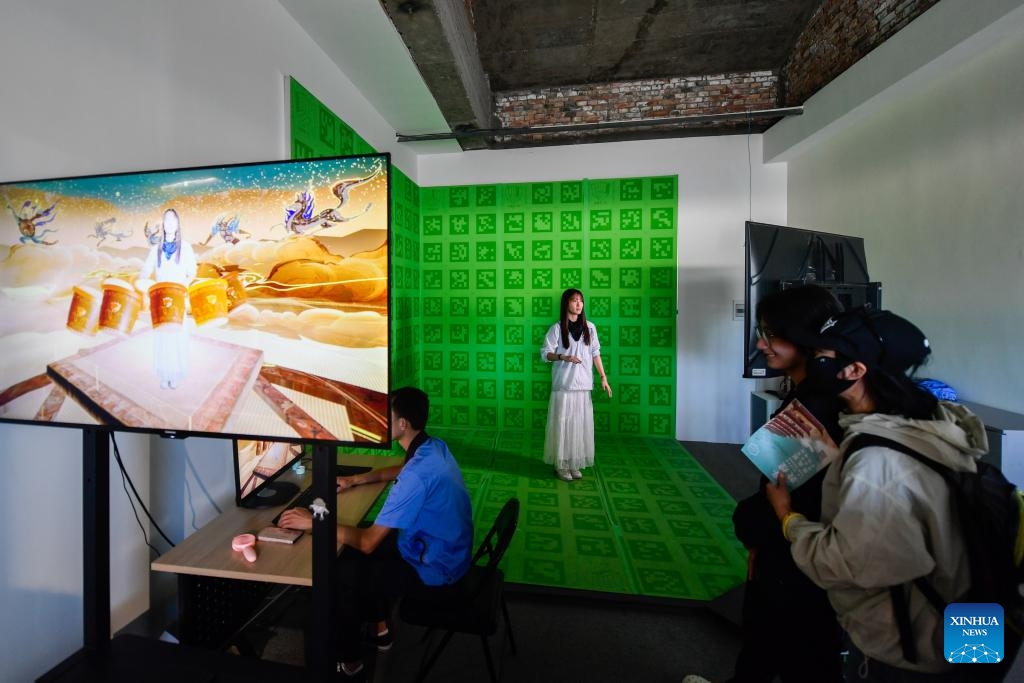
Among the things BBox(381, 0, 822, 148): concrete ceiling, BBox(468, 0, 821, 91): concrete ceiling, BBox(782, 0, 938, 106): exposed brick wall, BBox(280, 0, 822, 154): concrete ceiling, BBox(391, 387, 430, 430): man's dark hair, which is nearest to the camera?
BBox(391, 387, 430, 430): man's dark hair

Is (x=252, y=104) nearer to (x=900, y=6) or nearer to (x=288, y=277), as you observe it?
(x=288, y=277)

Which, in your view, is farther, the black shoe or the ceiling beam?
the ceiling beam

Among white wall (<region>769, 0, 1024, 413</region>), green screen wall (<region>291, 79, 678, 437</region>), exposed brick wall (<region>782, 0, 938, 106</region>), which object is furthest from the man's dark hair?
exposed brick wall (<region>782, 0, 938, 106</region>)

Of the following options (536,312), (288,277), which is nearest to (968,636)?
(288,277)

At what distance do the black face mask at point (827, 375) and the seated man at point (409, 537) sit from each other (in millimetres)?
1202

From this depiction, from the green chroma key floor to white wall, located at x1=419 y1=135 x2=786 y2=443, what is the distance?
0.66m

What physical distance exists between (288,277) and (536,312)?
3777mm

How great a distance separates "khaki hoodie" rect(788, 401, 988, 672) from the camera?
34.0 inches

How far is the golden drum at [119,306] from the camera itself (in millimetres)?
956

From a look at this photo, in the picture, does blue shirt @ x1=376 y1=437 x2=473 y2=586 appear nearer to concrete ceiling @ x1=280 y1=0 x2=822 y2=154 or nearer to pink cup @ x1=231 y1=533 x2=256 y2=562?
pink cup @ x1=231 y1=533 x2=256 y2=562

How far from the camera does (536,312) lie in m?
4.57

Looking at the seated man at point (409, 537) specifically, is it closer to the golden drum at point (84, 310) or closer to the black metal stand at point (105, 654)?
the black metal stand at point (105, 654)

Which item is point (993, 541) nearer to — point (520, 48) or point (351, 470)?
point (351, 470)

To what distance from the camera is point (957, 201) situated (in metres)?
2.52
